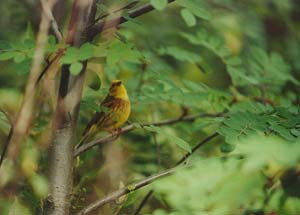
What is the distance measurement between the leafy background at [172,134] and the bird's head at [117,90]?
5cm

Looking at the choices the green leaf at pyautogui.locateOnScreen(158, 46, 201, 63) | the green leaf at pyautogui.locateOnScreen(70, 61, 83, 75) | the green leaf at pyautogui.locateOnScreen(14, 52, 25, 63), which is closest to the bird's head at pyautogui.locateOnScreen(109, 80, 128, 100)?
the green leaf at pyautogui.locateOnScreen(158, 46, 201, 63)

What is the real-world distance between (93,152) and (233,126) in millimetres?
706

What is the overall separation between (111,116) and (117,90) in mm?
167

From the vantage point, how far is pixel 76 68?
1.78 m

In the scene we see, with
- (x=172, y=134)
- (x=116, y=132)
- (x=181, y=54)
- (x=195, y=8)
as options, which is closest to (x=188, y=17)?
(x=195, y=8)

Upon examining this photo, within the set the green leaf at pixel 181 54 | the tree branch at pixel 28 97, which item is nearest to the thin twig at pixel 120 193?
the tree branch at pixel 28 97

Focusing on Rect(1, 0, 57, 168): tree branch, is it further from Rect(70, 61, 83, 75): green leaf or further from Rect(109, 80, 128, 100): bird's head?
Rect(109, 80, 128, 100): bird's head

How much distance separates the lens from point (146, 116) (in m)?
3.31

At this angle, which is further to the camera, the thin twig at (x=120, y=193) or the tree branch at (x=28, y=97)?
the thin twig at (x=120, y=193)

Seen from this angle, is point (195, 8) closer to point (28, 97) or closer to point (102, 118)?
point (28, 97)

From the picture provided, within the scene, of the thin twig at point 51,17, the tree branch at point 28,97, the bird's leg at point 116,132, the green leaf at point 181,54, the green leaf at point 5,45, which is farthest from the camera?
the green leaf at point 181,54

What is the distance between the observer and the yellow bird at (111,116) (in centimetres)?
258

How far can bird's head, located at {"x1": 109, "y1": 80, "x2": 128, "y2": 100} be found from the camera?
2647 millimetres

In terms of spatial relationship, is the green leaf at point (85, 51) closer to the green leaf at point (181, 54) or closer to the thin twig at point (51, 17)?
the thin twig at point (51, 17)
